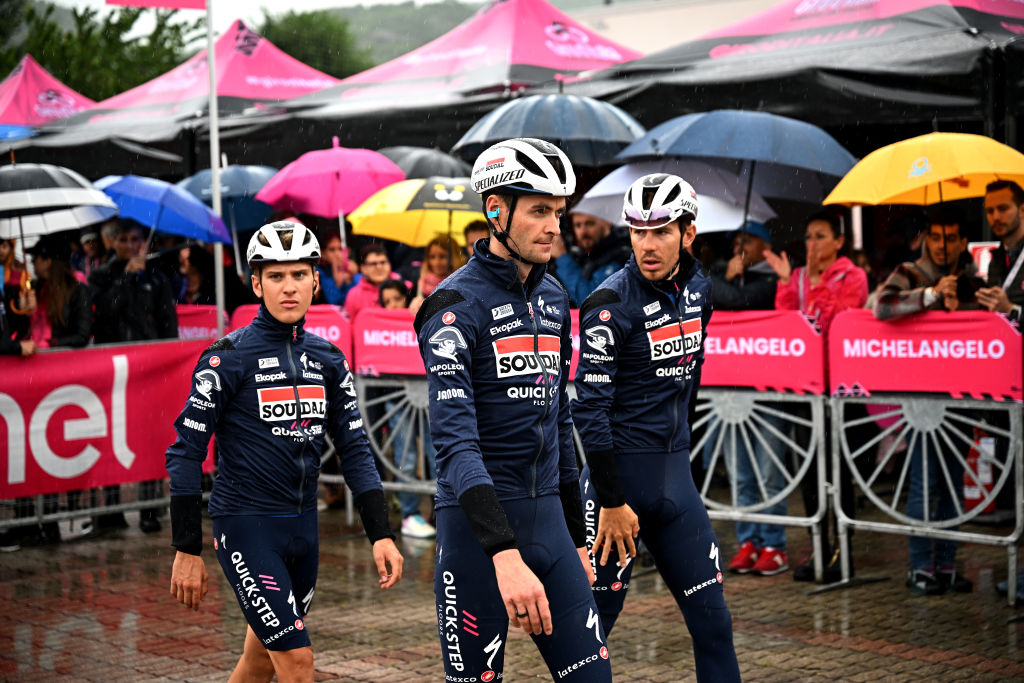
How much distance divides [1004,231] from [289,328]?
491cm

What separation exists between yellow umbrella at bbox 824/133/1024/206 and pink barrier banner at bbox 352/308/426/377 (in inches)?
142

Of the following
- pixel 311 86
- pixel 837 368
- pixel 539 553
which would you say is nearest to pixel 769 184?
pixel 837 368

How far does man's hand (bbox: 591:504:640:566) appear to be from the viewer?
4.94 m

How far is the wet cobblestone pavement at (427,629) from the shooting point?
21.6 feet

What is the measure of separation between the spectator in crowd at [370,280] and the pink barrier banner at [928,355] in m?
4.24

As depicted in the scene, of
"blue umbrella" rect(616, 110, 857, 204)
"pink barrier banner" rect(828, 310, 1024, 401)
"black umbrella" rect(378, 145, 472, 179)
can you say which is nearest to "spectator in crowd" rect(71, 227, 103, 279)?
"black umbrella" rect(378, 145, 472, 179)

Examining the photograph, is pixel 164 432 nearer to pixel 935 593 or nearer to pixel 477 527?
pixel 935 593

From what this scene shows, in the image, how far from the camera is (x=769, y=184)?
979cm

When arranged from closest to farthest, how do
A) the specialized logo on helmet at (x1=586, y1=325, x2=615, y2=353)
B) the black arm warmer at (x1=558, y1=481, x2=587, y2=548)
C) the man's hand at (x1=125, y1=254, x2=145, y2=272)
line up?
the black arm warmer at (x1=558, y1=481, x2=587, y2=548)
the specialized logo on helmet at (x1=586, y1=325, x2=615, y2=353)
the man's hand at (x1=125, y1=254, x2=145, y2=272)

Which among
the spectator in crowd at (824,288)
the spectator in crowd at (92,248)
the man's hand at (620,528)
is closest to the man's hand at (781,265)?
the spectator in crowd at (824,288)

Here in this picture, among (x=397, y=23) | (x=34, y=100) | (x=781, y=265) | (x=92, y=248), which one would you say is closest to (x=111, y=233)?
(x=92, y=248)

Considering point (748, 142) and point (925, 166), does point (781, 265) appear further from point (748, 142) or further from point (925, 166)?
point (925, 166)

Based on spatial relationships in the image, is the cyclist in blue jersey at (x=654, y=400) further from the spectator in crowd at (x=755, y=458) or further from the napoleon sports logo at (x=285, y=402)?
the spectator in crowd at (x=755, y=458)

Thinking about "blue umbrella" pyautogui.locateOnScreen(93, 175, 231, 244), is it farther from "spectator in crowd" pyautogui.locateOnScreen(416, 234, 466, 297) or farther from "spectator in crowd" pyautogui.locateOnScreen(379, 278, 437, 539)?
"spectator in crowd" pyautogui.locateOnScreen(416, 234, 466, 297)
